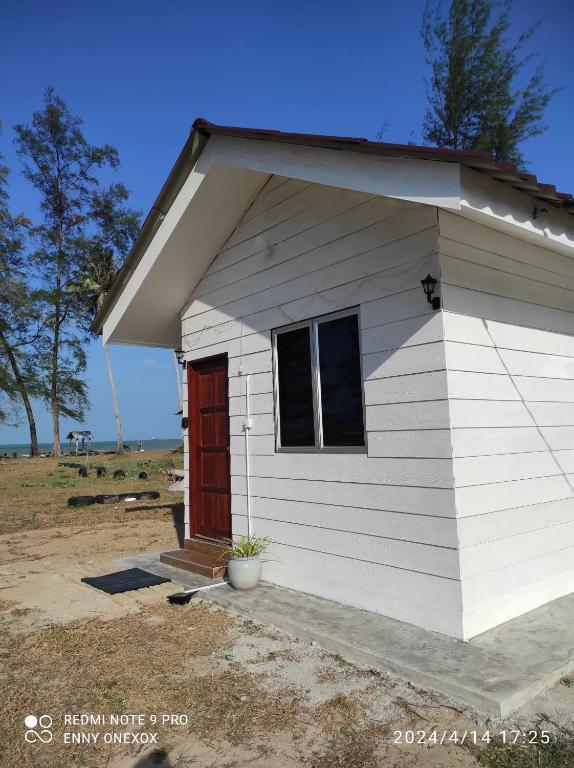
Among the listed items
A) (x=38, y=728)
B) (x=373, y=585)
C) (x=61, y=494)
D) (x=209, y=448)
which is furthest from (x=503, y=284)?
(x=61, y=494)

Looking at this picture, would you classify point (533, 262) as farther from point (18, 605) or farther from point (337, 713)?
point (18, 605)

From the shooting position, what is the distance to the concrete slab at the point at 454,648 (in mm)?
2641

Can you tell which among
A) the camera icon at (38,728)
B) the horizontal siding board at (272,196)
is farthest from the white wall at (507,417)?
the camera icon at (38,728)

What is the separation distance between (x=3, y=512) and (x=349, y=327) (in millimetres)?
9539

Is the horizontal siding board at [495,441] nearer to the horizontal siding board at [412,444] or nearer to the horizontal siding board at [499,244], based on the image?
the horizontal siding board at [412,444]

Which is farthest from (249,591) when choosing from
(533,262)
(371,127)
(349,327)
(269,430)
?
(371,127)

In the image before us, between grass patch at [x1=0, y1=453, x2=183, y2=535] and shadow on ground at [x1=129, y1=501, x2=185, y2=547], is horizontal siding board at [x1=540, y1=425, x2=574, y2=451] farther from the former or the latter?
grass patch at [x1=0, y1=453, x2=183, y2=535]

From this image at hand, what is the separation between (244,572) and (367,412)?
188cm

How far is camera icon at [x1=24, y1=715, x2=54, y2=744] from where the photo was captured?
8.21 ft

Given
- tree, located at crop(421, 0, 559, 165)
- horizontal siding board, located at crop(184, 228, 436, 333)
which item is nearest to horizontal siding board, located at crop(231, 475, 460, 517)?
horizontal siding board, located at crop(184, 228, 436, 333)

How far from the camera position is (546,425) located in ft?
13.6

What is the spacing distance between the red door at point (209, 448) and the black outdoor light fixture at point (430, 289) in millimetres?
2799

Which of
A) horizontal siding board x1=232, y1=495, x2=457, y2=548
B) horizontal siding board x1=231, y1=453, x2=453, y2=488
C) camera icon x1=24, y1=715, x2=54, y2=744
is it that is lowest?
camera icon x1=24, y1=715, x2=54, y2=744

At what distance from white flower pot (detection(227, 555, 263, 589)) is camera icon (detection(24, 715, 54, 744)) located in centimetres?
206
